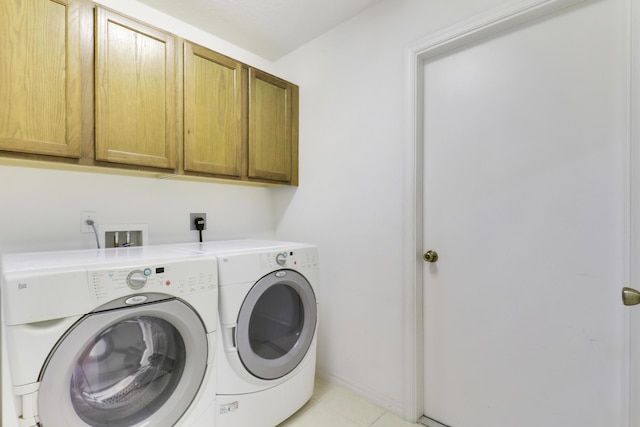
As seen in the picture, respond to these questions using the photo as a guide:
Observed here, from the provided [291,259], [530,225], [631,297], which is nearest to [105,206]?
[291,259]

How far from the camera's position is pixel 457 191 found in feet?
5.08

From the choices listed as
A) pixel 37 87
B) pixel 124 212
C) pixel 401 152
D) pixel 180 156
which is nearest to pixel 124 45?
pixel 37 87

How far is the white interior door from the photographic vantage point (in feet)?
3.81

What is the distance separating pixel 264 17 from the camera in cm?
188

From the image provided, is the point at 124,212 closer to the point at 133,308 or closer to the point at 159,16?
the point at 133,308

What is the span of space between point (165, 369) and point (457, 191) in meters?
1.60

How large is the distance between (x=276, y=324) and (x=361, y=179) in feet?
3.25

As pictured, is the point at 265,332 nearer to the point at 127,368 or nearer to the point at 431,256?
the point at 127,368

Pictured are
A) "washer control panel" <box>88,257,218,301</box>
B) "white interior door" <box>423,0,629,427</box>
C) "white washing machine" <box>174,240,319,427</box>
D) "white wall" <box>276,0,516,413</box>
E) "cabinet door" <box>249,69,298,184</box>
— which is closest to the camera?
"washer control panel" <box>88,257,218,301</box>

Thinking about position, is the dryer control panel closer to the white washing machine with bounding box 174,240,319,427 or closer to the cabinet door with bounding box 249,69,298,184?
the white washing machine with bounding box 174,240,319,427

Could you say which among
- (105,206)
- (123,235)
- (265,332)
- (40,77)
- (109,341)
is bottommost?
(265,332)

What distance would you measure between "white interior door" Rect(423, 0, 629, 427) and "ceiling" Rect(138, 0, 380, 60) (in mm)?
725

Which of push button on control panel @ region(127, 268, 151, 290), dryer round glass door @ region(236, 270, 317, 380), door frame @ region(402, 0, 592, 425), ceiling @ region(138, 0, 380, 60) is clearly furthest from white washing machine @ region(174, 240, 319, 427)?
ceiling @ region(138, 0, 380, 60)

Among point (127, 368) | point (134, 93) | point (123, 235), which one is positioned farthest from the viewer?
point (123, 235)
